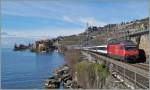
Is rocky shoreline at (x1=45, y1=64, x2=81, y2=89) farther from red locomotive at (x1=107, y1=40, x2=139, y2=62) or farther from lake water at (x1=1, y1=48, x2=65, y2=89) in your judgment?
red locomotive at (x1=107, y1=40, x2=139, y2=62)

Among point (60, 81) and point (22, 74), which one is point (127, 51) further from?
point (22, 74)

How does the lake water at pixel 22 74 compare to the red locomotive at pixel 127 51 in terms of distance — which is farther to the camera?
the lake water at pixel 22 74

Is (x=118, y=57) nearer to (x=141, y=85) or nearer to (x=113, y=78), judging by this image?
(x=113, y=78)

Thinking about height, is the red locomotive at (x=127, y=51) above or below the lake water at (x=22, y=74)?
above

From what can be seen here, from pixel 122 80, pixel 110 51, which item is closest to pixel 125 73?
pixel 122 80

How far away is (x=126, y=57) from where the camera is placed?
1248cm

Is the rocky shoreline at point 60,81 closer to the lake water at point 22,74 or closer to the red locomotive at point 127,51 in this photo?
the lake water at point 22,74

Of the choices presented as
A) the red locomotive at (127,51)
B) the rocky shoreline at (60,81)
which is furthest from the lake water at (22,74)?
the red locomotive at (127,51)

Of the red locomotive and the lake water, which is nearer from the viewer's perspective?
the red locomotive

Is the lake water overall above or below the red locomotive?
below

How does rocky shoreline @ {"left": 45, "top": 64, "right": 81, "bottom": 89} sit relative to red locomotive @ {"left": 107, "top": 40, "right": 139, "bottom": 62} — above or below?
below

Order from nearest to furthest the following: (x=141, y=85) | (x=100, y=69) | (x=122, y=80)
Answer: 1. (x=141, y=85)
2. (x=122, y=80)
3. (x=100, y=69)

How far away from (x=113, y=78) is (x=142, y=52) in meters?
3.46

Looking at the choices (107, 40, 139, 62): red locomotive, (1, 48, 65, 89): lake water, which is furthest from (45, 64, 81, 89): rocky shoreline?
(107, 40, 139, 62): red locomotive
